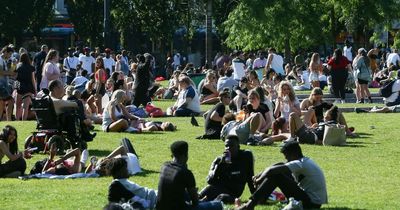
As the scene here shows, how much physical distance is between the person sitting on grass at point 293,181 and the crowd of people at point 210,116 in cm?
1

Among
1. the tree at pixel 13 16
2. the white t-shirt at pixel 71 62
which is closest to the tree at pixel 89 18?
the tree at pixel 13 16

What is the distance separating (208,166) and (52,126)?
3259 mm

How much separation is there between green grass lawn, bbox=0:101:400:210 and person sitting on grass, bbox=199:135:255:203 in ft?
1.68

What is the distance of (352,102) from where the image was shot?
36688 millimetres

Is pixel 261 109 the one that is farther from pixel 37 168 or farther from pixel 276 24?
pixel 276 24

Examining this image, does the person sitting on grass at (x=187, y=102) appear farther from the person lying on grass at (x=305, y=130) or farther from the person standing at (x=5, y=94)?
the person lying on grass at (x=305, y=130)

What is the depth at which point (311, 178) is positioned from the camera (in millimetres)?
14570

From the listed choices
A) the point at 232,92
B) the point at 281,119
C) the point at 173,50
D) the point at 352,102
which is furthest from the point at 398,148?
the point at 173,50

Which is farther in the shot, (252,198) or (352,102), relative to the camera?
(352,102)

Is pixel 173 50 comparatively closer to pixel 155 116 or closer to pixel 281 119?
pixel 155 116

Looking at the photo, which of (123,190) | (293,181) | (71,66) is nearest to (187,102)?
(71,66)

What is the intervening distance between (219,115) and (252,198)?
963cm

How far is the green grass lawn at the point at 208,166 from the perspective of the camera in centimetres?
1539

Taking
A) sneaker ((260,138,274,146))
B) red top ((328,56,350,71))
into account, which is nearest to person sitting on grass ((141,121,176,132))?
sneaker ((260,138,274,146))
